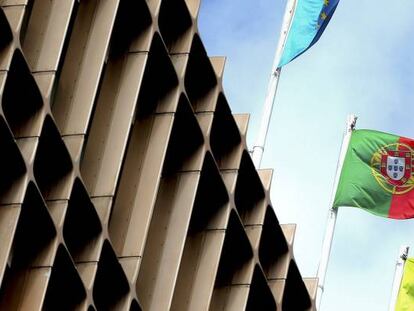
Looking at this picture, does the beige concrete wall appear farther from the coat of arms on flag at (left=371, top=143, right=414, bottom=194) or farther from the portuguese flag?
the coat of arms on flag at (left=371, top=143, right=414, bottom=194)

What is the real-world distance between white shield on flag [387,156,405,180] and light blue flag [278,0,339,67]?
16.6 feet

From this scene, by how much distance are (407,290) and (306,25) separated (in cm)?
992

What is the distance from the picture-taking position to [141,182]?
55.2 meters

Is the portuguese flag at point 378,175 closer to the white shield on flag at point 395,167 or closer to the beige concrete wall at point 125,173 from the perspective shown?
the white shield on flag at point 395,167

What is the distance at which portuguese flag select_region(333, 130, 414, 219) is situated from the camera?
68562 millimetres

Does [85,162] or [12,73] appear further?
[85,162]

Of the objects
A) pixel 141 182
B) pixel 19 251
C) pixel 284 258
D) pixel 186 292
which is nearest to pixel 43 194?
pixel 19 251

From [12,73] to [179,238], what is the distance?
32.9 ft

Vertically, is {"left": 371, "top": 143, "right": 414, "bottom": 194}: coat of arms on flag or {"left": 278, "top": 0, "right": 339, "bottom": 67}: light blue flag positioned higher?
{"left": 278, "top": 0, "right": 339, "bottom": 67}: light blue flag

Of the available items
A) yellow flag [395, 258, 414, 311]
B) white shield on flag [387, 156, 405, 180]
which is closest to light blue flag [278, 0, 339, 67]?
white shield on flag [387, 156, 405, 180]

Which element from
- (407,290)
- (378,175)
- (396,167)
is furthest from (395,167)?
(407,290)

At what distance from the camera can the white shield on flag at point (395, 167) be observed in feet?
227

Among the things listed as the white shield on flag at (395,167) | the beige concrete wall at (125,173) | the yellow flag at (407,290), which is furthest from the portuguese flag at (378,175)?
the beige concrete wall at (125,173)

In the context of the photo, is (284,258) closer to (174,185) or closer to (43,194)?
(174,185)
